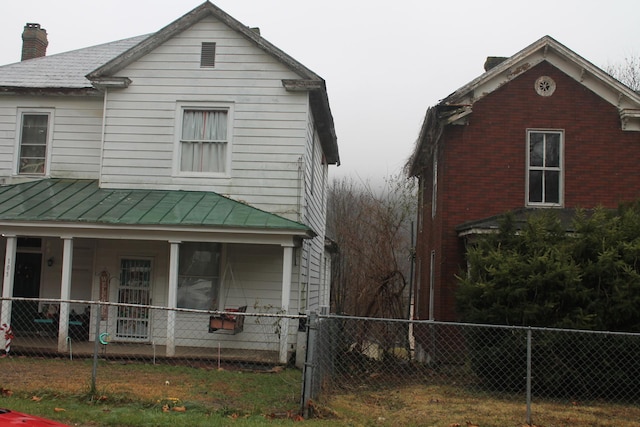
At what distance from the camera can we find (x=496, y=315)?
395 inches

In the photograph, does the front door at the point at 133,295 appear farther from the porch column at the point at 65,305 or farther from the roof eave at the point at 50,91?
the roof eave at the point at 50,91

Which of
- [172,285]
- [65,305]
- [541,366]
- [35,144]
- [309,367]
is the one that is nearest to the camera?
[309,367]

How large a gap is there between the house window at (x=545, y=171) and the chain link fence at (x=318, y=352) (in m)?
3.74

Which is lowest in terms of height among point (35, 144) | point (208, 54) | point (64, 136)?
point (35, 144)

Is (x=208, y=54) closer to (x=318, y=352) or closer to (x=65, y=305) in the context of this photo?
(x=65, y=305)

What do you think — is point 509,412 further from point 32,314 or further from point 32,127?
point 32,127

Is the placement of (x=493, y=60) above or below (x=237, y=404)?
above

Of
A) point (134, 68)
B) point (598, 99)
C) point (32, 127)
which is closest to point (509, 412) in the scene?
point (598, 99)

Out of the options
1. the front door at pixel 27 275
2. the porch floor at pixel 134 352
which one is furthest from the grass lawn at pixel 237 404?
the front door at pixel 27 275

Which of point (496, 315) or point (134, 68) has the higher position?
point (134, 68)

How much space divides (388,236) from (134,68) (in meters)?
9.48

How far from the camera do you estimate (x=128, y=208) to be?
41.7 feet

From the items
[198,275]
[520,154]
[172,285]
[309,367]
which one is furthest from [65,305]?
[520,154]

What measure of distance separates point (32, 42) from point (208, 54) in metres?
8.35
